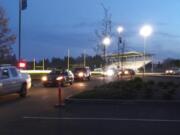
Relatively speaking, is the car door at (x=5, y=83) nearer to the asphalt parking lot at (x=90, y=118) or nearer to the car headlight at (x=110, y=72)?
the asphalt parking lot at (x=90, y=118)

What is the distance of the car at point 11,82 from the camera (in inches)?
1028

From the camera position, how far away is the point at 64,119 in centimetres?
1797

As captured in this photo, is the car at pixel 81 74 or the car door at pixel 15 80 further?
the car at pixel 81 74

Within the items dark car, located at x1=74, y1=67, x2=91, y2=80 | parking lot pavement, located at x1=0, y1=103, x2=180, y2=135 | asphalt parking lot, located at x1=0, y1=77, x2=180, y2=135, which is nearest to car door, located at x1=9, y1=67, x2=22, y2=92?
asphalt parking lot, located at x1=0, y1=77, x2=180, y2=135

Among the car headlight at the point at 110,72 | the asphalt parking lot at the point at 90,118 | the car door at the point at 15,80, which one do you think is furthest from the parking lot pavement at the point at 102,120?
the car headlight at the point at 110,72

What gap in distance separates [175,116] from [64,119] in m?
3.87

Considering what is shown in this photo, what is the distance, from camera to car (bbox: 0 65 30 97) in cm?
2611

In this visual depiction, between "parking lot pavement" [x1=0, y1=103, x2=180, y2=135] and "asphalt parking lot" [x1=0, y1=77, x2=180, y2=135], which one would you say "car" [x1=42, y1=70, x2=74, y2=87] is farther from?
"parking lot pavement" [x1=0, y1=103, x2=180, y2=135]

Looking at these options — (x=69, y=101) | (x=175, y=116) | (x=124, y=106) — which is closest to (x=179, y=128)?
(x=175, y=116)

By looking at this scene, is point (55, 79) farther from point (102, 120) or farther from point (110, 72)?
point (110, 72)

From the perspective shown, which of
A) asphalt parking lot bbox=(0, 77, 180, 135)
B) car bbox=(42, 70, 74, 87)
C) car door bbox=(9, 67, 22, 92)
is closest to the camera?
asphalt parking lot bbox=(0, 77, 180, 135)

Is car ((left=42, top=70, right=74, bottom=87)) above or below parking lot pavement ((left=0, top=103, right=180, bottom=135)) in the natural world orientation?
above

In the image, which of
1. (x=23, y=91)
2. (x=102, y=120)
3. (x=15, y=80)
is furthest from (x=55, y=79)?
(x=102, y=120)

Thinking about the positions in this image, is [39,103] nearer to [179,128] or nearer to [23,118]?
[23,118]
